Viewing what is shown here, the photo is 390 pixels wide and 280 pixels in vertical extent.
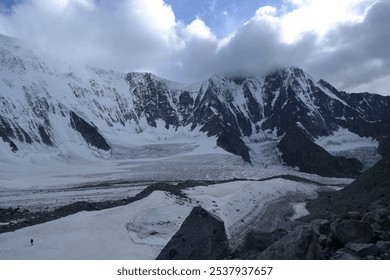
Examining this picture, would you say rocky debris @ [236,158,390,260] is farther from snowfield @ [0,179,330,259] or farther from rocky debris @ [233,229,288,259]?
snowfield @ [0,179,330,259]

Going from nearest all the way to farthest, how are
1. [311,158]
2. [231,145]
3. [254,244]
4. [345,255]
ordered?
[345,255]
[254,244]
[231,145]
[311,158]

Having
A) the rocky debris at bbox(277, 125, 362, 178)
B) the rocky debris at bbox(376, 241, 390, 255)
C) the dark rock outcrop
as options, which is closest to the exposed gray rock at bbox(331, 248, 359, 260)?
the rocky debris at bbox(376, 241, 390, 255)

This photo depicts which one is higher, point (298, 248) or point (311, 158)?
point (311, 158)

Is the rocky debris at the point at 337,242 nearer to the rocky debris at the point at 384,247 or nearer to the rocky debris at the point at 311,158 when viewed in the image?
the rocky debris at the point at 384,247

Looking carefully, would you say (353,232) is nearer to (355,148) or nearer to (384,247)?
(384,247)

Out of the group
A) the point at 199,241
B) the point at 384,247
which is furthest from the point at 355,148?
the point at 384,247

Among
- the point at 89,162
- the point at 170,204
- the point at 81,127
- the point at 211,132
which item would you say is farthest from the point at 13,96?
the point at 170,204
